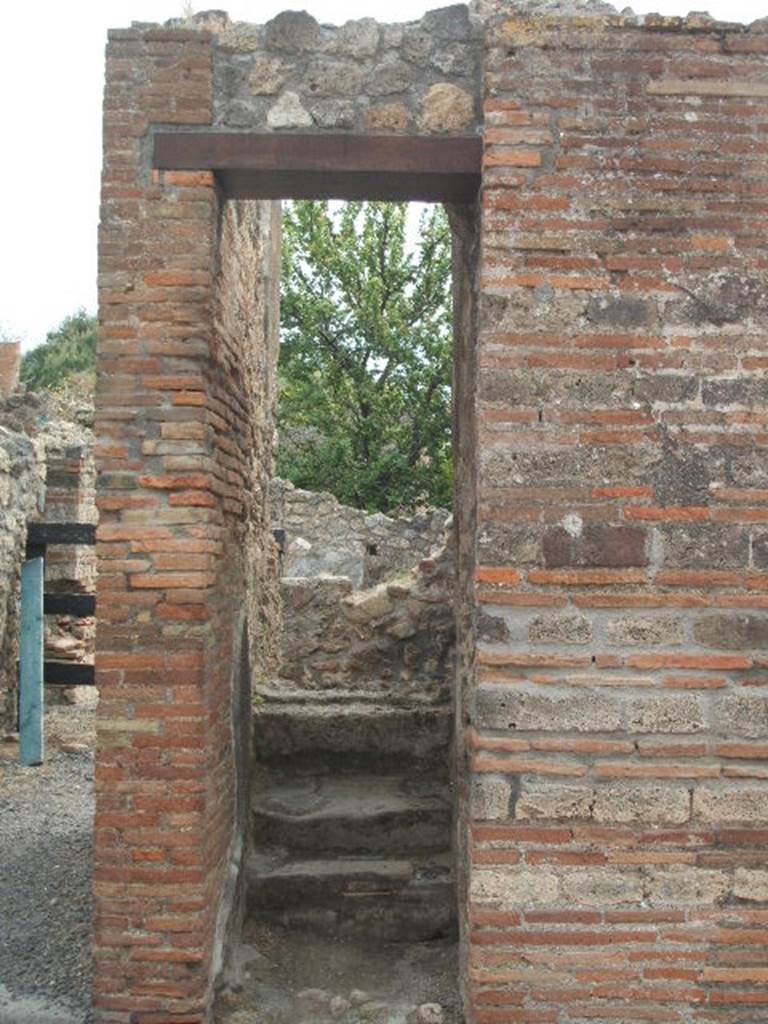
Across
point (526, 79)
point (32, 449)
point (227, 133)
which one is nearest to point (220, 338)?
point (227, 133)

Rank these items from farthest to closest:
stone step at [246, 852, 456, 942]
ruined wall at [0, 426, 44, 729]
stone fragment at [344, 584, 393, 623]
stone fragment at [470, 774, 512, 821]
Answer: ruined wall at [0, 426, 44, 729] < stone fragment at [344, 584, 393, 623] < stone step at [246, 852, 456, 942] < stone fragment at [470, 774, 512, 821]

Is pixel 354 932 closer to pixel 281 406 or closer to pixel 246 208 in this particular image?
pixel 246 208

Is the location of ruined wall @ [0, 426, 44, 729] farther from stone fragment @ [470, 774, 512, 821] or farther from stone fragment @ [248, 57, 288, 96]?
stone fragment @ [470, 774, 512, 821]

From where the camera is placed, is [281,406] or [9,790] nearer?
[9,790]

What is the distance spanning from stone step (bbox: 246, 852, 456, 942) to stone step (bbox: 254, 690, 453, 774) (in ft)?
2.55

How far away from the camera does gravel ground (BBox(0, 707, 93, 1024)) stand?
4.06 metres

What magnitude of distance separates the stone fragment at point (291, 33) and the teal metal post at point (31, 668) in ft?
15.7

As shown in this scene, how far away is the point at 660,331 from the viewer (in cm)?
364

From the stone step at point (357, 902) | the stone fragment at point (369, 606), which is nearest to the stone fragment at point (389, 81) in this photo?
the stone fragment at point (369, 606)

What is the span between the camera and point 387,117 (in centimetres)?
390

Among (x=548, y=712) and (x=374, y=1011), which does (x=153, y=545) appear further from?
(x=374, y=1011)

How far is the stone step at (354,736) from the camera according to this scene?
5.48 meters

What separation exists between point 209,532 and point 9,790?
3.84m

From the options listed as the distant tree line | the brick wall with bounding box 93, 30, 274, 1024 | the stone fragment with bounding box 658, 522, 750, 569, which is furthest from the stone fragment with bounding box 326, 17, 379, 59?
the distant tree line
